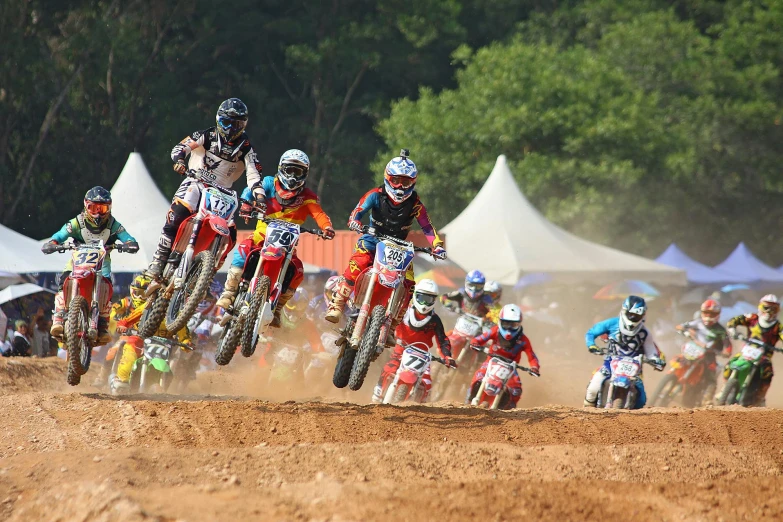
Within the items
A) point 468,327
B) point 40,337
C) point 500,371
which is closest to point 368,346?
point 500,371

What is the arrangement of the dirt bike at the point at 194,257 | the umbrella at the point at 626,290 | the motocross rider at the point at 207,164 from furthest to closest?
the umbrella at the point at 626,290 → the motocross rider at the point at 207,164 → the dirt bike at the point at 194,257

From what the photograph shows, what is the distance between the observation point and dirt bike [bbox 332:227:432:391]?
1160cm

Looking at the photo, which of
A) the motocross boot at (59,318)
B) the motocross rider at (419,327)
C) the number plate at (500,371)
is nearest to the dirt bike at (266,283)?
the motocross boot at (59,318)

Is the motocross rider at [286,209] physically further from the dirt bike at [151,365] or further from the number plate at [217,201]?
the dirt bike at [151,365]

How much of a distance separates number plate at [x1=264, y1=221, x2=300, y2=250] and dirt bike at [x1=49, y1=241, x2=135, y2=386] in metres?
2.02

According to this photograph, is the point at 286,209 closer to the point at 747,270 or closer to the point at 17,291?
the point at 17,291

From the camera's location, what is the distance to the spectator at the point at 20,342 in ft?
61.9

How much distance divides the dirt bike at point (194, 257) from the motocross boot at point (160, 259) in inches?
2.1

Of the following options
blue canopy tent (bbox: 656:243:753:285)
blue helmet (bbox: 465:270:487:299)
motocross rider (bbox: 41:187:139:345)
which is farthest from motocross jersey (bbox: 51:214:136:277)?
blue canopy tent (bbox: 656:243:753:285)

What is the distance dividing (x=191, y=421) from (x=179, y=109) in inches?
1388

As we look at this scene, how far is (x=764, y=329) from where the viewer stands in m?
18.5

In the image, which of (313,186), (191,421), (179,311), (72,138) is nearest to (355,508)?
(191,421)

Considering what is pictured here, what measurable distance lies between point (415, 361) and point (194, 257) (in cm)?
399

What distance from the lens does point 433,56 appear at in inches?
2116
